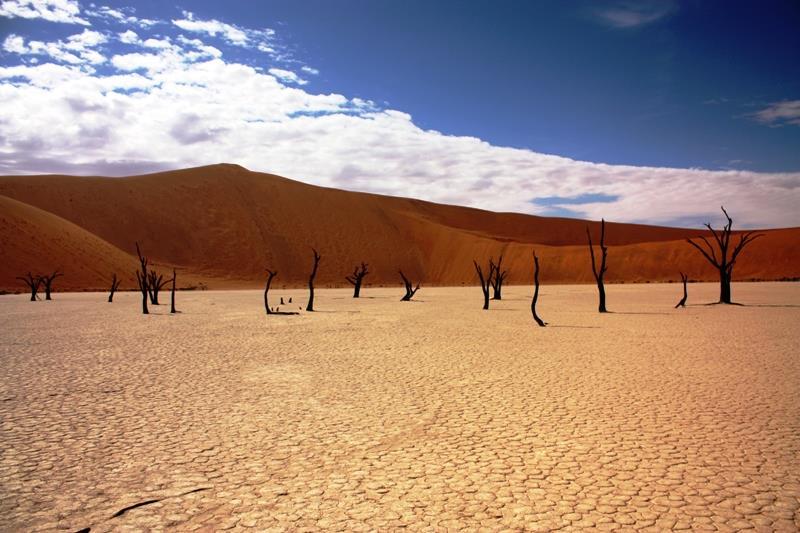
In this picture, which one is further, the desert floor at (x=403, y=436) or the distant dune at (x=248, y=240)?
the distant dune at (x=248, y=240)

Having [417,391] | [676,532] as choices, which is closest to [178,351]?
[417,391]

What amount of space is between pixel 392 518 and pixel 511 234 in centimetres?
11678

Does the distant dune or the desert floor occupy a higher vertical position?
the distant dune

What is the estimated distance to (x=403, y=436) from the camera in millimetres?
6539

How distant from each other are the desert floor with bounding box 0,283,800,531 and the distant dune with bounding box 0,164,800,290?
4524 cm

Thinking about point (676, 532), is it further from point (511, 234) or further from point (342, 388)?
point (511, 234)

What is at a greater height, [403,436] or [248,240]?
[248,240]

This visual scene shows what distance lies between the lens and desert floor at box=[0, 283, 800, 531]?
4.55 meters

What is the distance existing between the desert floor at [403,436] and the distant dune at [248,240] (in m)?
45.2

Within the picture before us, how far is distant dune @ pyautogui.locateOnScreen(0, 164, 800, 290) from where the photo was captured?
53.6 m

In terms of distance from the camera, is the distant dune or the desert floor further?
the distant dune

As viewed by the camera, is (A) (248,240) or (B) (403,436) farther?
(A) (248,240)

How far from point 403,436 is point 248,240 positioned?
68.4m

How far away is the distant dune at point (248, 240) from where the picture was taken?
2110 inches
